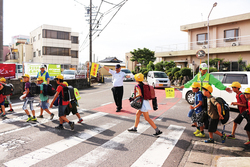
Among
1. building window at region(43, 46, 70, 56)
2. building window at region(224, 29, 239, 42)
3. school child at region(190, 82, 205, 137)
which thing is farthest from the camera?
building window at region(43, 46, 70, 56)

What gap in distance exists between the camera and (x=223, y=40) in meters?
24.8

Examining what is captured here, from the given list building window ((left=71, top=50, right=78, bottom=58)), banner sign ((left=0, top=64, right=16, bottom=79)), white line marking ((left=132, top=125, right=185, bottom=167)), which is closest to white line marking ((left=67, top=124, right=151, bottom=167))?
white line marking ((left=132, top=125, right=185, bottom=167))

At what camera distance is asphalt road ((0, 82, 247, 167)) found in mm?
3943

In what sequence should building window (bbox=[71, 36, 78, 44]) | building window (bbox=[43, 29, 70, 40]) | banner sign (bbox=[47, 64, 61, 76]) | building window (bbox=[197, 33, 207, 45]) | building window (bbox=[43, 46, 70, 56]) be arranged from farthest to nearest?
building window (bbox=[71, 36, 78, 44])
building window (bbox=[43, 46, 70, 56])
building window (bbox=[43, 29, 70, 40])
building window (bbox=[197, 33, 207, 45])
banner sign (bbox=[47, 64, 61, 76])

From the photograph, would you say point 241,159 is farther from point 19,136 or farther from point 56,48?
Answer: point 56,48

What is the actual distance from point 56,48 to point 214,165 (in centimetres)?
4209

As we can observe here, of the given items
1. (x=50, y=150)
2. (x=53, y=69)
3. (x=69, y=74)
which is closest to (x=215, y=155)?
(x=50, y=150)

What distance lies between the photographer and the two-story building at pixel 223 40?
2278cm

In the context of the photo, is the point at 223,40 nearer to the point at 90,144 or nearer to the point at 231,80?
the point at 231,80

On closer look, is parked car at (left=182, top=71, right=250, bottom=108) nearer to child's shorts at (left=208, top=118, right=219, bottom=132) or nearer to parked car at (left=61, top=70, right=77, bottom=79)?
child's shorts at (left=208, top=118, right=219, bottom=132)

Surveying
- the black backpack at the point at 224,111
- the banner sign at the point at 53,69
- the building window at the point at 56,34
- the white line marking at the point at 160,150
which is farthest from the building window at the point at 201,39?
the building window at the point at 56,34

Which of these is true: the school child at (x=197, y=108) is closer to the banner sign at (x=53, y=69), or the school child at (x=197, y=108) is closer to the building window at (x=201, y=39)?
the banner sign at (x=53, y=69)

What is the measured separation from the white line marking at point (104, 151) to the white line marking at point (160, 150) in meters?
0.65

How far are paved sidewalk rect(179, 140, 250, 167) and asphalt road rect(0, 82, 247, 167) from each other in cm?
16
